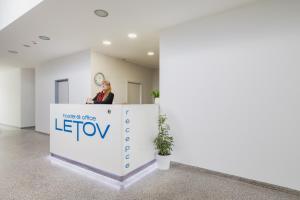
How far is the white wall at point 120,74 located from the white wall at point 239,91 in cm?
245

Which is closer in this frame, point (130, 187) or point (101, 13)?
point (130, 187)

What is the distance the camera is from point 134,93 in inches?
252

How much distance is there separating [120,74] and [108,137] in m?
3.50

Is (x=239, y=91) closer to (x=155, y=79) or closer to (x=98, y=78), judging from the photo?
(x=98, y=78)

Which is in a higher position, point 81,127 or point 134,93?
point 134,93

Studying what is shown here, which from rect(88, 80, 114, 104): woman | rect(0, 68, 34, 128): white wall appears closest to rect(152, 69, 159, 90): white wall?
rect(88, 80, 114, 104): woman

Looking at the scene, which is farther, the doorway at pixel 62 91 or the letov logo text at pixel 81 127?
the doorway at pixel 62 91

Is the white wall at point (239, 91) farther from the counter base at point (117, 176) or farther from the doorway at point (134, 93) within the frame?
the doorway at point (134, 93)

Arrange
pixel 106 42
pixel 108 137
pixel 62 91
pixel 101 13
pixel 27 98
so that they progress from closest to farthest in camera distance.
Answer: pixel 108 137, pixel 101 13, pixel 106 42, pixel 62 91, pixel 27 98

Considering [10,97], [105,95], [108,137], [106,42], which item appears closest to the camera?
[108,137]

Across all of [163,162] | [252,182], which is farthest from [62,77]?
[252,182]

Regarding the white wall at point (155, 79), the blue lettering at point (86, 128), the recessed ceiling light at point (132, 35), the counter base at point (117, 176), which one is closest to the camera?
the counter base at point (117, 176)

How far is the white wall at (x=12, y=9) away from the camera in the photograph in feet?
8.85

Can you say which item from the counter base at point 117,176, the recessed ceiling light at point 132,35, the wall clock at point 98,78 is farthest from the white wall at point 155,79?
the counter base at point 117,176
